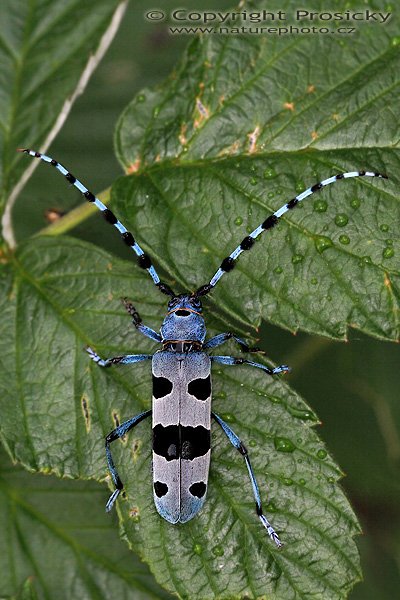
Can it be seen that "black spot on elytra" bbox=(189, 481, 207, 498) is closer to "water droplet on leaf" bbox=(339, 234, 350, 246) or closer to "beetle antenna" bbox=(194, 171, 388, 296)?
"beetle antenna" bbox=(194, 171, 388, 296)

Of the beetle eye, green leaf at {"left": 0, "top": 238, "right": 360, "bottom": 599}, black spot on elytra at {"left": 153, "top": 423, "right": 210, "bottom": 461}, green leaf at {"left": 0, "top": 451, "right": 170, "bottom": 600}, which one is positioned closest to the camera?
green leaf at {"left": 0, "top": 238, "right": 360, "bottom": 599}

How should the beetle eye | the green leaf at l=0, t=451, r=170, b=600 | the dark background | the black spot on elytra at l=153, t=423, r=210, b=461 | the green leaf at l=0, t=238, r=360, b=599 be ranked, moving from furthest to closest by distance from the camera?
the dark background → the green leaf at l=0, t=451, r=170, b=600 → the beetle eye → the black spot on elytra at l=153, t=423, r=210, b=461 → the green leaf at l=0, t=238, r=360, b=599

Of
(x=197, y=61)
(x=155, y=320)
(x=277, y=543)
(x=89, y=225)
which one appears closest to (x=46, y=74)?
(x=197, y=61)

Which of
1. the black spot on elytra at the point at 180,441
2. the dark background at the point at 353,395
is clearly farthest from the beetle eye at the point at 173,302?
the dark background at the point at 353,395

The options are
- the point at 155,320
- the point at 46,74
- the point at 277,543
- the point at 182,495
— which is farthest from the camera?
the point at 46,74

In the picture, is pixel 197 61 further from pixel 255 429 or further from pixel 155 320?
pixel 255 429

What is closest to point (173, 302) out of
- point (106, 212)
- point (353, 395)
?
point (106, 212)

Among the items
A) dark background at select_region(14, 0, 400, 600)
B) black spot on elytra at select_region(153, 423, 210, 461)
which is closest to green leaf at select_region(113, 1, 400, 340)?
black spot on elytra at select_region(153, 423, 210, 461)
